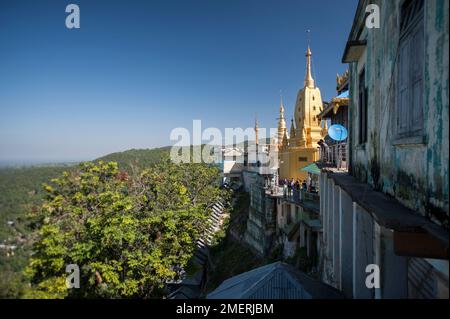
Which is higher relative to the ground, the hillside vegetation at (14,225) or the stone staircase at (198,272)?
the hillside vegetation at (14,225)

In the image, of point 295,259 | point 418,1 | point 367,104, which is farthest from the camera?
point 295,259

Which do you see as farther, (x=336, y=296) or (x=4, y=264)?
(x=4, y=264)

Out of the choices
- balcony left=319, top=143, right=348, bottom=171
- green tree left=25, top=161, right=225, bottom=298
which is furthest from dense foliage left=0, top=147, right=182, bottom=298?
balcony left=319, top=143, right=348, bottom=171

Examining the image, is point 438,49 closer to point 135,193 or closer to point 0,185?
point 0,185

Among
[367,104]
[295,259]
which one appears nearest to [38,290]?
[367,104]

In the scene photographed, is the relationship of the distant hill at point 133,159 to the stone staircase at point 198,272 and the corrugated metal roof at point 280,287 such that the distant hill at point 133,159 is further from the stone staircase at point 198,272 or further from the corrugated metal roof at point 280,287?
the corrugated metal roof at point 280,287

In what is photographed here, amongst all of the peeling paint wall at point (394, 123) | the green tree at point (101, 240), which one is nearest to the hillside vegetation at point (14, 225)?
the green tree at point (101, 240)
